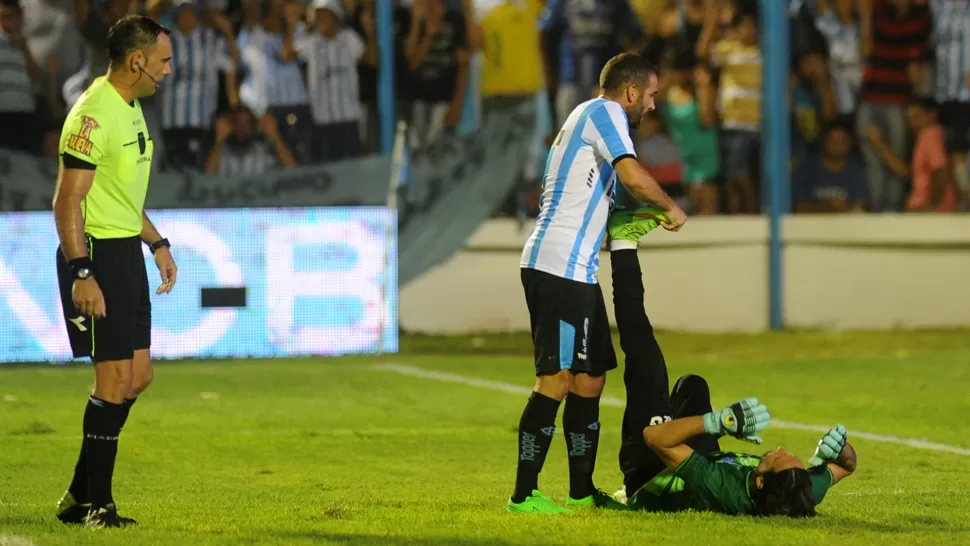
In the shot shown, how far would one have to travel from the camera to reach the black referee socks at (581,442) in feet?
21.7

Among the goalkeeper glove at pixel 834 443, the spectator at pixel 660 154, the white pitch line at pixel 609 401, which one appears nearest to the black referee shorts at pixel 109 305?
the goalkeeper glove at pixel 834 443

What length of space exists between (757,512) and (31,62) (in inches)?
448

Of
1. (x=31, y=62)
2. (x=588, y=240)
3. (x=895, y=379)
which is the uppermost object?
(x=31, y=62)

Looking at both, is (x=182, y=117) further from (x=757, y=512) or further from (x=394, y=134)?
(x=757, y=512)

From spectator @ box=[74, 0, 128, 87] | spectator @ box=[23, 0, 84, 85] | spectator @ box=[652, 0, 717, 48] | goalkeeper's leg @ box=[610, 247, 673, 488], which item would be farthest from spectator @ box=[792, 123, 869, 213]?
goalkeeper's leg @ box=[610, 247, 673, 488]

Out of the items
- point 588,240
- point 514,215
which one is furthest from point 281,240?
point 588,240

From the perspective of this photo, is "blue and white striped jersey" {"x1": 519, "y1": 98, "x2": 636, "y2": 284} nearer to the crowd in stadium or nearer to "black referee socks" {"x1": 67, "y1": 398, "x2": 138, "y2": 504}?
"black referee socks" {"x1": 67, "y1": 398, "x2": 138, "y2": 504}

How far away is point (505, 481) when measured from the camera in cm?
788

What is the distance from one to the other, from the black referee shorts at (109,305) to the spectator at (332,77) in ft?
33.8

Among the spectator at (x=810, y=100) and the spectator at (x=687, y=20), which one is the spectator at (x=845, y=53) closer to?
the spectator at (x=810, y=100)

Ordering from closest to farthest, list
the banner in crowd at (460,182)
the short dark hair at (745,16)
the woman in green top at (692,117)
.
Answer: the banner in crowd at (460,182) → the woman in green top at (692,117) → the short dark hair at (745,16)

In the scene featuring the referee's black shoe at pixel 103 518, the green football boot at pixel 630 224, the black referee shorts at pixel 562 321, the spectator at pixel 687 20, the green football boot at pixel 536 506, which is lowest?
the green football boot at pixel 536 506

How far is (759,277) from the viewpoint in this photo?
711 inches

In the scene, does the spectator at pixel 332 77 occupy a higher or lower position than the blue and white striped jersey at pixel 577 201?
higher
